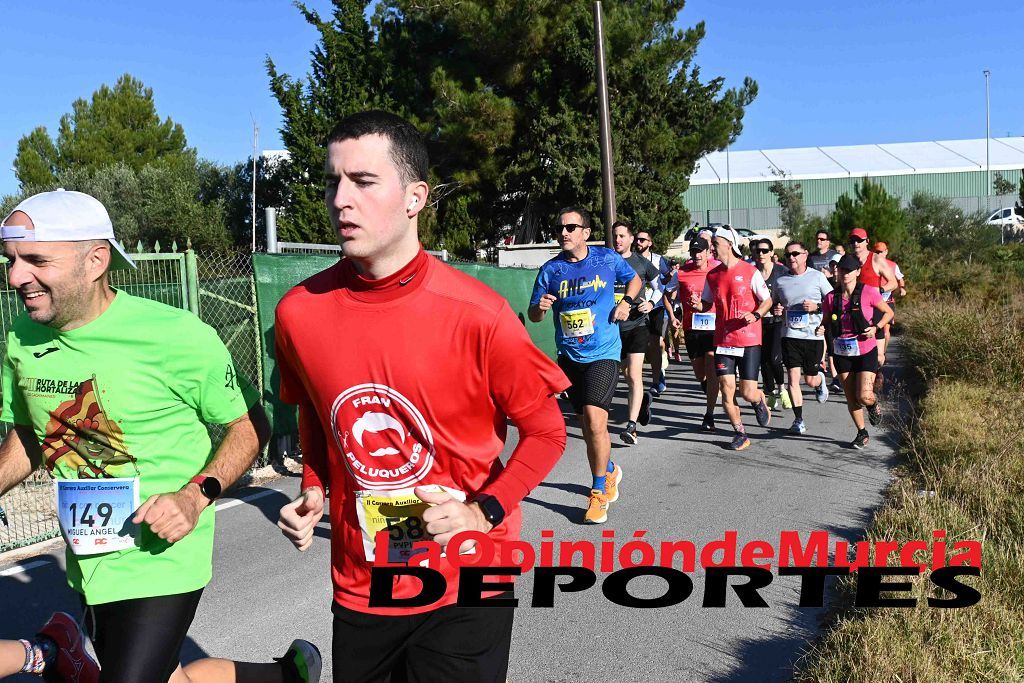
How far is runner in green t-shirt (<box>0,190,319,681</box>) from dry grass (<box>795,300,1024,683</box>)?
2431 millimetres

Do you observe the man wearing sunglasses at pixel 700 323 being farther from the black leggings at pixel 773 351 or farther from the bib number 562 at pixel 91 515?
the bib number 562 at pixel 91 515

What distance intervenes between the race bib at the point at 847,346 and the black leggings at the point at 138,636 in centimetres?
762

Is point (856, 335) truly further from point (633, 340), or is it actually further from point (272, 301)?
point (272, 301)

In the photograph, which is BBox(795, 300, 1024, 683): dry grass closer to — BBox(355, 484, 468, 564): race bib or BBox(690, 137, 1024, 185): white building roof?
BBox(355, 484, 468, 564): race bib

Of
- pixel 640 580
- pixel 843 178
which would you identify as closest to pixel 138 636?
pixel 640 580

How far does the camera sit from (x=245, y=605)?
5.27 m

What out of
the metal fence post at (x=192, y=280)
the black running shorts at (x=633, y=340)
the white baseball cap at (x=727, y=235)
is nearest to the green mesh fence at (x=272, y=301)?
the metal fence post at (x=192, y=280)

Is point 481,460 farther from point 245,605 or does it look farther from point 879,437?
point 879,437

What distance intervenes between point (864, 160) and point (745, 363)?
226 ft

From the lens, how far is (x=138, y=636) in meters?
2.79

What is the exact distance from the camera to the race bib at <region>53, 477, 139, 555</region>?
9.33 feet

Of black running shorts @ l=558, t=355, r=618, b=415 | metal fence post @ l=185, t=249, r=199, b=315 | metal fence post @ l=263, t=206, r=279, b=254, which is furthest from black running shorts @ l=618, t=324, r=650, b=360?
metal fence post @ l=185, t=249, r=199, b=315

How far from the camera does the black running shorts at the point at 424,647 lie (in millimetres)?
2422

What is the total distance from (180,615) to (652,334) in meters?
10.4
